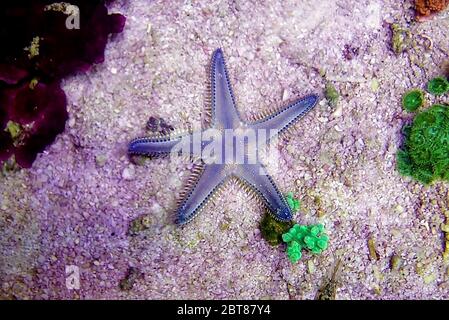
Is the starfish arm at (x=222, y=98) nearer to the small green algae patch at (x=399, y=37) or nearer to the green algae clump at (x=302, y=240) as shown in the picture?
the green algae clump at (x=302, y=240)

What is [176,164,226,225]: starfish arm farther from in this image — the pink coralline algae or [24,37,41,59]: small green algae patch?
[24,37,41,59]: small green algae patch

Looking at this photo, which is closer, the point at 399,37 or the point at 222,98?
the point at 222,98

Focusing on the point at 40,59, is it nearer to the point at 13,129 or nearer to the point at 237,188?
the point at 13,129

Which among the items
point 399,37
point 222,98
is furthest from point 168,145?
point 399,37

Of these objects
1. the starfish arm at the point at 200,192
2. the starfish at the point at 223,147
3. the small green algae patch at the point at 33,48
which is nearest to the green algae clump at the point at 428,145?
the starfish at the point at 223,147

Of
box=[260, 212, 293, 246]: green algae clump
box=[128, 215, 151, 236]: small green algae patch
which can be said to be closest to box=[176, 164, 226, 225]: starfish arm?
box=[128, 215, 151, 236]: small green algae patch

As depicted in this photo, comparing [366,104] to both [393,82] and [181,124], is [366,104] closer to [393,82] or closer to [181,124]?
[393,82]
